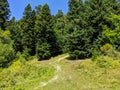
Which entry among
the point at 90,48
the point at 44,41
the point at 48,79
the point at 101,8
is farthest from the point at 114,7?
the point at 48,79

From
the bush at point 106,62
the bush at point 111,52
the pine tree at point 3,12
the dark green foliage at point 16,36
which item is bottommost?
the bush at point 106,62

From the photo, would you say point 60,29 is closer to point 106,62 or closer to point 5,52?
point 5,52

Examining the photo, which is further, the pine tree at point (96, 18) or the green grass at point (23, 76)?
the pine tree at point (96, 18)

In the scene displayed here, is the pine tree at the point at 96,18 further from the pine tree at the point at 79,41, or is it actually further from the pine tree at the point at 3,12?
the pine tree at the point at 3,12

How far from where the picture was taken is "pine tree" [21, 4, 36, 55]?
71.0m

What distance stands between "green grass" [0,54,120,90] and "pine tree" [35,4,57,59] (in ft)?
54.1

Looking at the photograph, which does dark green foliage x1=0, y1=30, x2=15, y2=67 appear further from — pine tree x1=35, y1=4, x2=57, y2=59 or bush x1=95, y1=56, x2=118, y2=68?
bush x1=95, y1=56, x2=118, y2=68

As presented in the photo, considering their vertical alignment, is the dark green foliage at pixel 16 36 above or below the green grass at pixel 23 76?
above

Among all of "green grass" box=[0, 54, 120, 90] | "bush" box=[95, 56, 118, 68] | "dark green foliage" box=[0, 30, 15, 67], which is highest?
"dark green foliage" box=[0, 30, 15, 67]

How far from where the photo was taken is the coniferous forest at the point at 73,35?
51.7 metres

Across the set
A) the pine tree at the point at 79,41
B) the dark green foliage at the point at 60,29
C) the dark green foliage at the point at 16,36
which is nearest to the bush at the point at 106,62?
the pine tree at the point at 79,41

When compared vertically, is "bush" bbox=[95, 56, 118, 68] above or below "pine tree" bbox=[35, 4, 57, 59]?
below

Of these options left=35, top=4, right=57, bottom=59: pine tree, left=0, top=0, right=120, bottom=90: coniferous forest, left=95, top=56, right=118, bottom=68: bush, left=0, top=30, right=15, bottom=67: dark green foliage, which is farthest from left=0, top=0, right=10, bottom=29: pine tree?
left=95, top=56, right=118, bottom=68: bush

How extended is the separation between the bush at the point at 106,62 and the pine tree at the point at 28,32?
28078 mm
